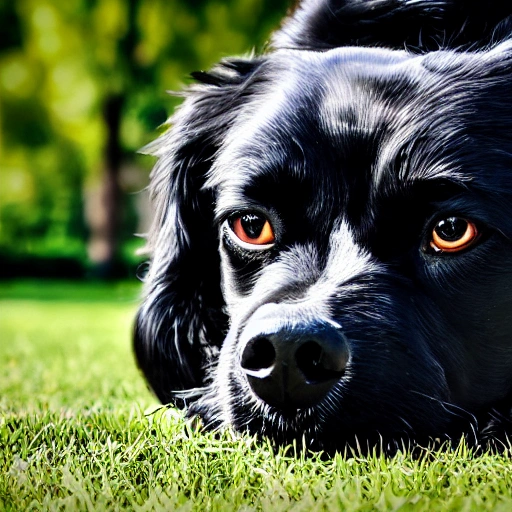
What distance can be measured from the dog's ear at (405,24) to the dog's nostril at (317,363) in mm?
1752

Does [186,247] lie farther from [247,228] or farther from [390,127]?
[390,127]

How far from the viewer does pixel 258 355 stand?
8.64ft

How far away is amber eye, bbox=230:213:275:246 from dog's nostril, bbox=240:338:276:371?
0.71m

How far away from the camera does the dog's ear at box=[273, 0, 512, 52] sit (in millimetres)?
3758

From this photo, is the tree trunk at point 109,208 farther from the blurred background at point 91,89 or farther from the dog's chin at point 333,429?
the dog's chin at point 333,429

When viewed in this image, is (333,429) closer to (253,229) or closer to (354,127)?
(253,229)

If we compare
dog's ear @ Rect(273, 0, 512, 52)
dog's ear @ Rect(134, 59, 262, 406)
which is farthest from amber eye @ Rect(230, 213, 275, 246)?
dog's ear @ Rect(273, 0, 512, 52)

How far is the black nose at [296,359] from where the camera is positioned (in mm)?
2506

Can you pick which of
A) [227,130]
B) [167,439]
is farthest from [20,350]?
[167,439]

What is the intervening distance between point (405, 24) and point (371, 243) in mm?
1493

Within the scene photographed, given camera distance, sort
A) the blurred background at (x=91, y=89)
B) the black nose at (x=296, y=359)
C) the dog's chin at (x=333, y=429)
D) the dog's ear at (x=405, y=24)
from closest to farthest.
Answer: the black nose at (x=296, y=359) → the dog's chin at (x=333, y=429) → the dog's ear at (x=405, y=24) → the blurred background at (x=91, y=89)

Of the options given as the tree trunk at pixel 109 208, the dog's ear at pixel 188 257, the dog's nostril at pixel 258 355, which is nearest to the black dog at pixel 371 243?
the dog's nostril at pixel 258 355

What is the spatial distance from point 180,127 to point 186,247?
0.64 meters

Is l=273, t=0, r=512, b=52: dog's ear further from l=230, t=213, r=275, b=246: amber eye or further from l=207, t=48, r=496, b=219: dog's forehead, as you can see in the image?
l=230, t=213, r=275, b=246: amber eye
